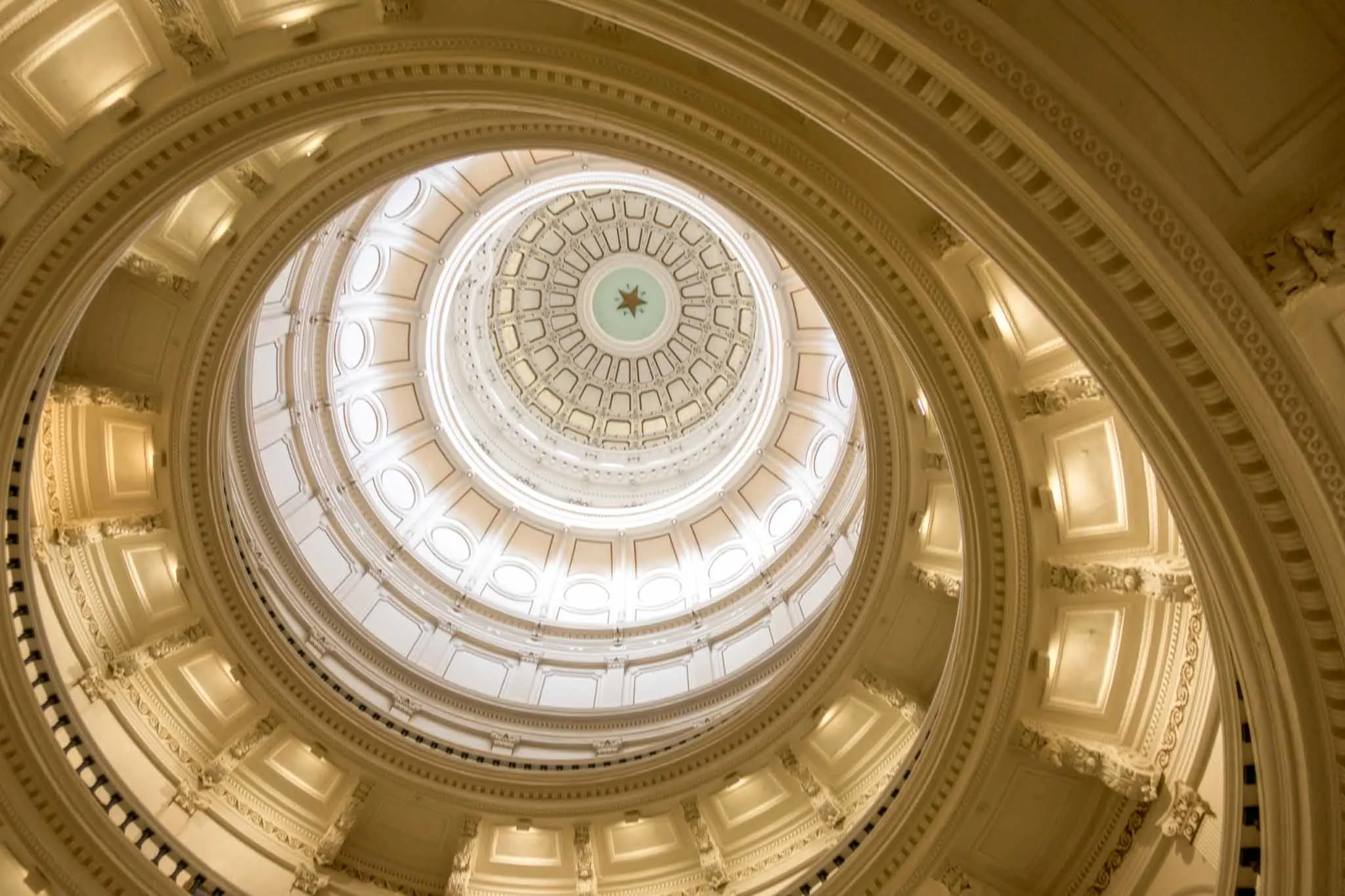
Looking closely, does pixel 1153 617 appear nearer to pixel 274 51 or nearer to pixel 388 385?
pixel 274 51

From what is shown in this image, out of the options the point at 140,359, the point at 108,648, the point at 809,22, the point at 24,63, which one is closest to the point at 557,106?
the point at 809,22

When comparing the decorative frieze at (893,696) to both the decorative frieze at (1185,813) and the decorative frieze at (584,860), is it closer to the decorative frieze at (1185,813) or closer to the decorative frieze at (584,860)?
the decorative frieze at (1185,813)

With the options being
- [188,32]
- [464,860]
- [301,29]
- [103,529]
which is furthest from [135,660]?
[301,29]

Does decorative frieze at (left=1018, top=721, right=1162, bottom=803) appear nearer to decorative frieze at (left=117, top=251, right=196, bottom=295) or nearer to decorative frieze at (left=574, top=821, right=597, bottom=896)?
decorative frieze at (left=574, top=821, right=597, bottom=896)

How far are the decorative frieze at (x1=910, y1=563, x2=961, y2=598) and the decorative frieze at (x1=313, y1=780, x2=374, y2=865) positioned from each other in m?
9.91

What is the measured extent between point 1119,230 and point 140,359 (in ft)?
40.3

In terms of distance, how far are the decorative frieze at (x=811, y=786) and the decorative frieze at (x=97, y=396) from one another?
36.8 ft

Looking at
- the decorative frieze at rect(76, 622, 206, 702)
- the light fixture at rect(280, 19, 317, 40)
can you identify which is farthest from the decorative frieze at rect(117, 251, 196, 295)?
the decorative frieze at rect(76, 622, 206, 702)

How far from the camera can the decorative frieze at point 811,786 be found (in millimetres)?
13656

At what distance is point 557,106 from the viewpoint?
8234 millimetres

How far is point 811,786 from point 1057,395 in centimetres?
834

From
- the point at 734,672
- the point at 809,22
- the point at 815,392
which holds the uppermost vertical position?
the point at 815,392

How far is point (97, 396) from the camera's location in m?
11.0

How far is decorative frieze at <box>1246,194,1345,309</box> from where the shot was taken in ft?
14.8
